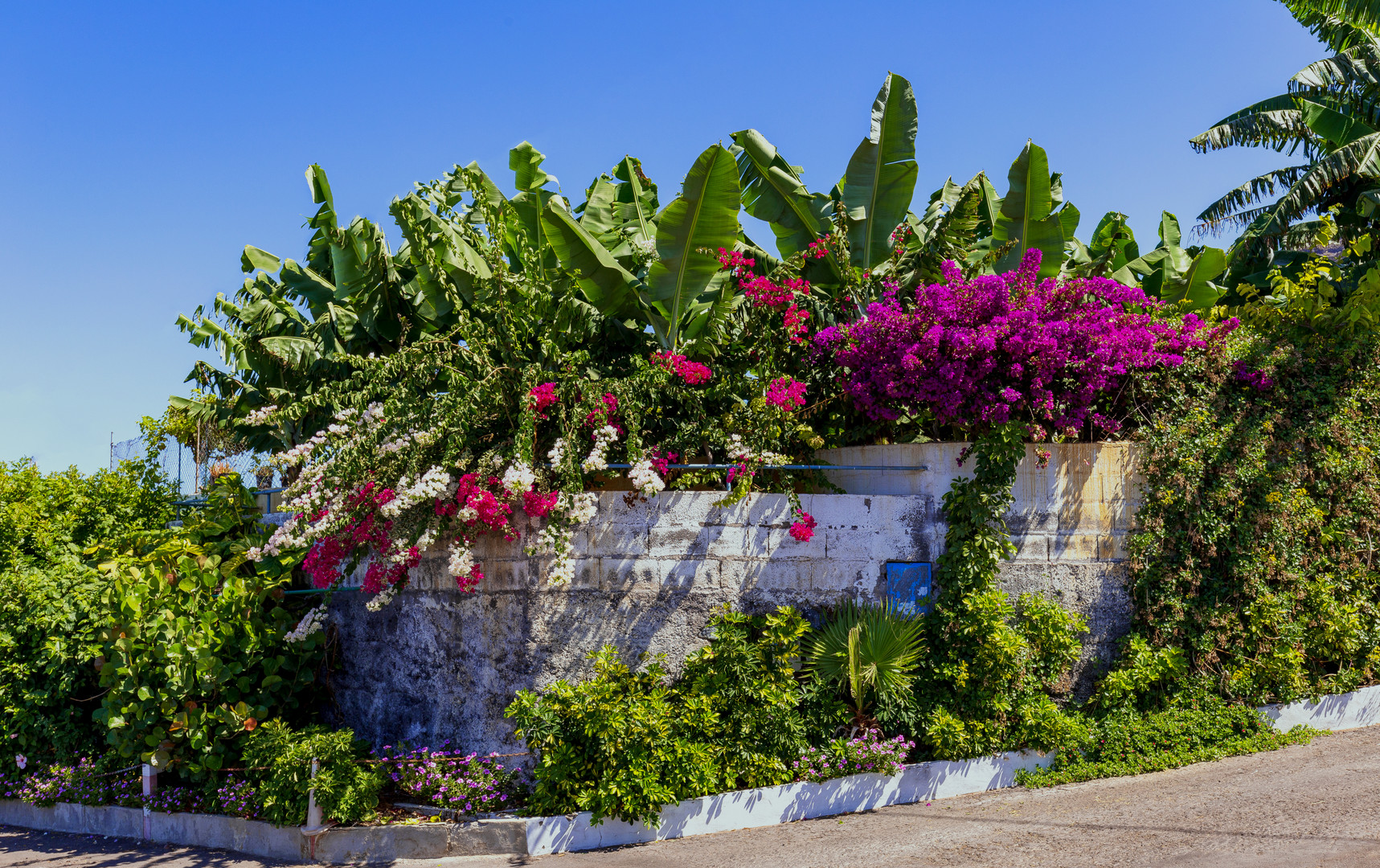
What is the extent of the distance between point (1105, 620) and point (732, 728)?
13.1 feet

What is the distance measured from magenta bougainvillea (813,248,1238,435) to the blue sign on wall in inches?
57.6

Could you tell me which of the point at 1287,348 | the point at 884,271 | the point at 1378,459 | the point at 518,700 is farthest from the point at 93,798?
the point at 1378,459

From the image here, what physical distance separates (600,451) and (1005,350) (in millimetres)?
3880

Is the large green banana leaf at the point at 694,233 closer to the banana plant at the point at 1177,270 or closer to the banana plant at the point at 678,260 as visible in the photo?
the banana plant at the point at 678,260

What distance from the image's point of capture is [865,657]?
24.4ft

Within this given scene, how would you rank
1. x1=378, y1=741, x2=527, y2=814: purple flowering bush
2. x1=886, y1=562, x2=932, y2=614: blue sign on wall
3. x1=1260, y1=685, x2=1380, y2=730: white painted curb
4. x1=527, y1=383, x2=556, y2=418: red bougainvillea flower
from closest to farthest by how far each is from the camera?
x1=378, y1=741, x2=527, y2=814: purple flowering bush → x1=527, y1=383, x2=556, y2=418: red bougainvillea flower → x1=886, y1=562, x2=932, y2=614: blue sign on wall → x1=1260, y1=685, x2=1380, y2=730: white painted curb

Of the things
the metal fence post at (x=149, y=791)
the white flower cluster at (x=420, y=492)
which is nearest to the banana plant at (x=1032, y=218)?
the white flower cluster at (x=420, y=492)

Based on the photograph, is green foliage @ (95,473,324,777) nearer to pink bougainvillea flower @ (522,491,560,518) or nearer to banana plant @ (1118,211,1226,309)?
pink bougainvillea flower @ (522,491,560,518)

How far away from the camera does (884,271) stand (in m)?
9.92

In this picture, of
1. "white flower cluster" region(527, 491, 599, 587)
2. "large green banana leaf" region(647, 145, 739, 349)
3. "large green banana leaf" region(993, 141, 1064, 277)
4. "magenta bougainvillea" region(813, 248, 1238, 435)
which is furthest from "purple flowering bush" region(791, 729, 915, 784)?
"large green banana leaf" region(993, 141, 1064, 277)

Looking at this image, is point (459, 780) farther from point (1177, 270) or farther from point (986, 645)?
point (1177, 270)

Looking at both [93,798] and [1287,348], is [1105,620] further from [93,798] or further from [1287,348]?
[93,798]

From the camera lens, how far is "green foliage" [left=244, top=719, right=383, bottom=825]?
664 centimetres

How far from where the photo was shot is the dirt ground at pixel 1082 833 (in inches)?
233
